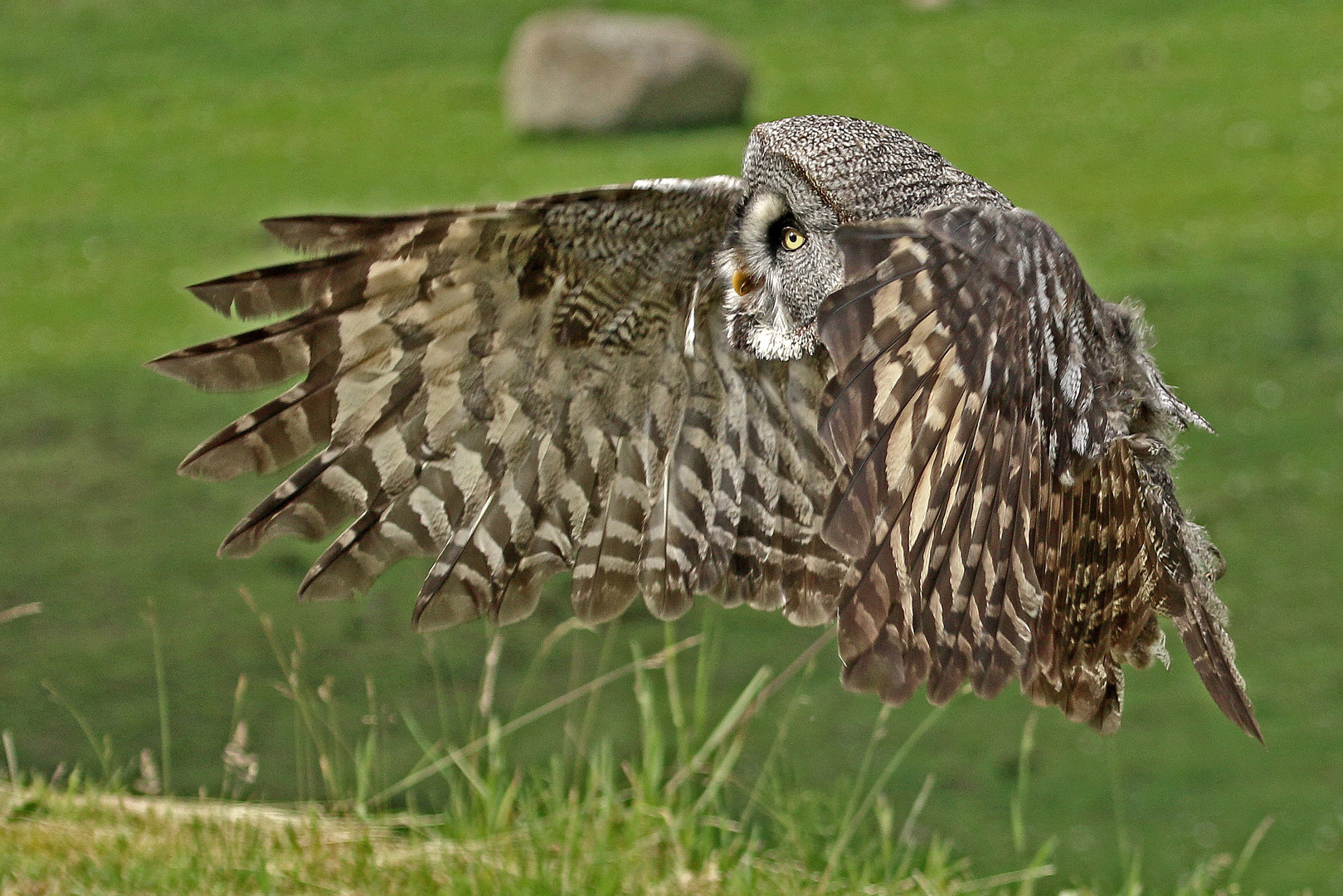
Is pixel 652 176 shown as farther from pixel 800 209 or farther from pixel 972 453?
pixel 972 453

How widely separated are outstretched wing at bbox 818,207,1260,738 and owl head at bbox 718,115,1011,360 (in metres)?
0.39

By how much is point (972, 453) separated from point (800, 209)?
0.68 m

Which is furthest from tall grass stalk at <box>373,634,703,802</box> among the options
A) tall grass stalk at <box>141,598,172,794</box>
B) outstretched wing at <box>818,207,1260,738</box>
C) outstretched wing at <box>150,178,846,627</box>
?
outstretched wing at <box>818,207,1260,738</box>

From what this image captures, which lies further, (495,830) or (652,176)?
(652,176)

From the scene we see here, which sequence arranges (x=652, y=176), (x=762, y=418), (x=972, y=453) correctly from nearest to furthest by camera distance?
(x=972, y=453)
(x=762, y=418)
(x=652, y=176)

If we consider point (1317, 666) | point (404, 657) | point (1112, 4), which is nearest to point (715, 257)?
point (404, 657)

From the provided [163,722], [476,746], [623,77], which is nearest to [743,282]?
[476,746]

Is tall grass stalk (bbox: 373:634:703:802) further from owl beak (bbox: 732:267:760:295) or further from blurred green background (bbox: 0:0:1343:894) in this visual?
owl beak (bbox: 732:267:760:295)

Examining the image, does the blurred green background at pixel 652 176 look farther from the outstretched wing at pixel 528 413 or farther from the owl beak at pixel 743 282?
the owl beak at pixel 743 282

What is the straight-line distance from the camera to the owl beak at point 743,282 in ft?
7.79

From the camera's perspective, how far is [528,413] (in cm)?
244

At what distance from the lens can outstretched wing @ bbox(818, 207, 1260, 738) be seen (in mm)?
1774

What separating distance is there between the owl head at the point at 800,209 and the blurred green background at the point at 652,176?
107 centimetres

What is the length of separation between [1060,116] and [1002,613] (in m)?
9.08
